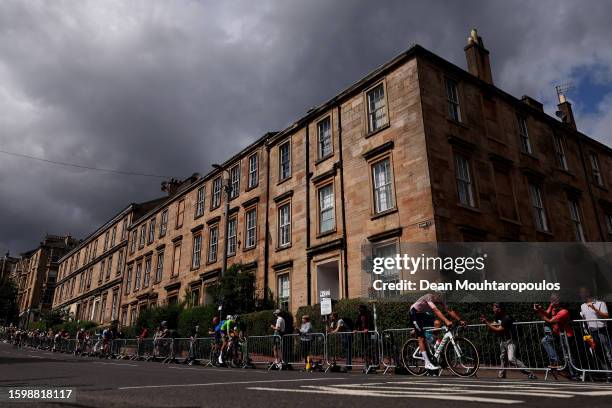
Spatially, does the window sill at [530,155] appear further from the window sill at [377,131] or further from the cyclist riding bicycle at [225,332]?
the cyclist riding bicycle at [225,332]

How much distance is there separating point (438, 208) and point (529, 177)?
7.55 meters

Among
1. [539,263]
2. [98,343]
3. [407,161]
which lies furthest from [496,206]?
[98,343]

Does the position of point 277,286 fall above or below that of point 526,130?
below

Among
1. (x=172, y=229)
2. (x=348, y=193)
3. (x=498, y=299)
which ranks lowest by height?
(x=498, y=299)

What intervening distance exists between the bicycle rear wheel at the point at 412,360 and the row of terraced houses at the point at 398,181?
6415 mm

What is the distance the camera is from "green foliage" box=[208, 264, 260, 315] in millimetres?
21234

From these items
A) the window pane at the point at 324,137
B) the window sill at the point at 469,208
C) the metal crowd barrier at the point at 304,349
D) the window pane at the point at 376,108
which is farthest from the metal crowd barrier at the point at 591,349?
the window pane at the point at 324,137

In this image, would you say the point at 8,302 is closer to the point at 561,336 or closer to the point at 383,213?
the point at 383,213

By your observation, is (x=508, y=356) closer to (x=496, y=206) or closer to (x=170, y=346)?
(x=496, y=206)

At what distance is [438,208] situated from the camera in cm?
1595

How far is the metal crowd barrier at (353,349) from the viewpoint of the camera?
37.8ft

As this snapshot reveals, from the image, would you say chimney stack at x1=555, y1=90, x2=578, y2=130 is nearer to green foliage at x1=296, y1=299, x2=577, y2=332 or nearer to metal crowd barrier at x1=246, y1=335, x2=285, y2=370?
green foliage at x1=296, y1=299, x2=577, y2=332

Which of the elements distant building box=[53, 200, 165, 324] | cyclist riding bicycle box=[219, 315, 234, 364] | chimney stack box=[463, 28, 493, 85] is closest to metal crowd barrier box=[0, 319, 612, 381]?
cyclist riding bicycle box=[219, 315, 234, 364]

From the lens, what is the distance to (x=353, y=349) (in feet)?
39.8
